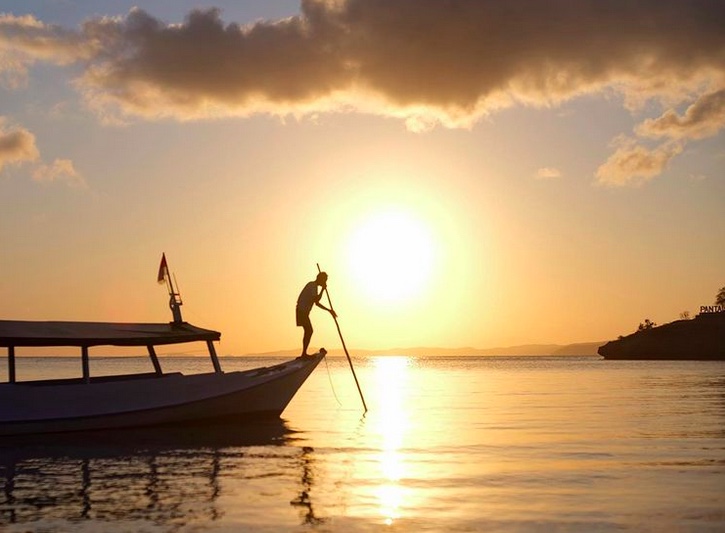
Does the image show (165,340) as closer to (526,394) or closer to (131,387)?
(131,387)

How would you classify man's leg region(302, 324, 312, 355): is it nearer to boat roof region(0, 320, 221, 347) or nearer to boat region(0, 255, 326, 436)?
boat region(0, 255, 326, 436)

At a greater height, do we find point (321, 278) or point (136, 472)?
point (321, 278)

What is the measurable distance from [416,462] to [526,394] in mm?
34135

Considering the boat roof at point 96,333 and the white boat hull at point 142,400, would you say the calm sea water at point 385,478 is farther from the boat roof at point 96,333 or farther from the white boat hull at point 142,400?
the boat roof at point 96,333

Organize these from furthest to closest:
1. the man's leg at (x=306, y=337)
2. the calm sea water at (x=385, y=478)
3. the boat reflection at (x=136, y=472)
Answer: the man's leg at (x=306, y=337), the boat reflection at (x=136, y=472), the calm sea water at (x=385, y=478)

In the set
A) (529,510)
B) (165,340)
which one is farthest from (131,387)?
(529,510)

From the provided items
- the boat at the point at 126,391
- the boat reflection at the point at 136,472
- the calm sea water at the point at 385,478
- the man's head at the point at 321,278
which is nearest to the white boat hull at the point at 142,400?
the boat at the point at 126,391

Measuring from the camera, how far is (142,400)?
93.8ft

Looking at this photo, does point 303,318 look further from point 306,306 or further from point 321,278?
point 321,278

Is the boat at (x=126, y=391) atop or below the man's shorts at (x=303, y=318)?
below

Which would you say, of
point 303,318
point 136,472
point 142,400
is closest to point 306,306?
point 303,318

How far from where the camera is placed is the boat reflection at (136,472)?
1446 cm

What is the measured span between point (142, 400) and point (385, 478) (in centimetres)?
1309

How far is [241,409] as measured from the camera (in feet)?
102
